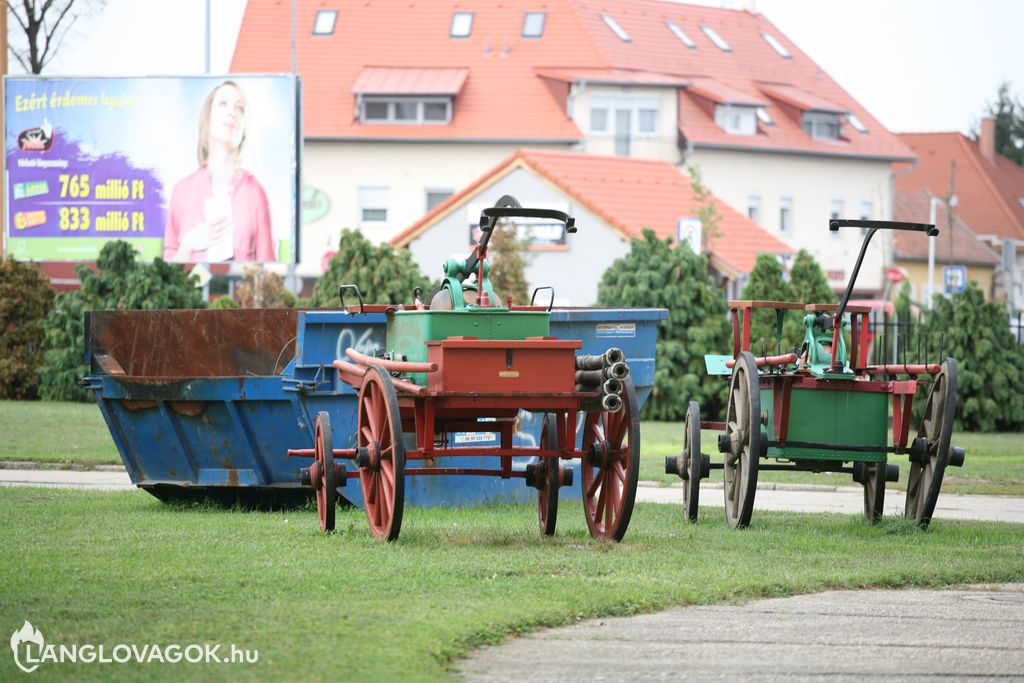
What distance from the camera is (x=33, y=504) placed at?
12875mm

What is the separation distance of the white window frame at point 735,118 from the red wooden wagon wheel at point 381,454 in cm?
5131

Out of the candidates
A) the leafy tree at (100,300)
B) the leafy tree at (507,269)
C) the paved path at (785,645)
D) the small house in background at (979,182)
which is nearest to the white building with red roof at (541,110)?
the small house in background at (979,182)

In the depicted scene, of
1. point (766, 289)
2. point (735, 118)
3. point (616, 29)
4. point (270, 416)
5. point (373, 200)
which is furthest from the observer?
point (616, 29)

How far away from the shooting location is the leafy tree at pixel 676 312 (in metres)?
26.8

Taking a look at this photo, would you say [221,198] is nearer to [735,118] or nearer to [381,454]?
[381,454]

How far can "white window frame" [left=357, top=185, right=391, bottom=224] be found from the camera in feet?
195

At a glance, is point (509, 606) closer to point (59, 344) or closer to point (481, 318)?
point (481, 318)

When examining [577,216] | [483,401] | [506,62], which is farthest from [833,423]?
[506,62]

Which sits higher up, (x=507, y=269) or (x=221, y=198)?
(x=221, y=198)

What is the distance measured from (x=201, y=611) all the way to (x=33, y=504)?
18.2ft

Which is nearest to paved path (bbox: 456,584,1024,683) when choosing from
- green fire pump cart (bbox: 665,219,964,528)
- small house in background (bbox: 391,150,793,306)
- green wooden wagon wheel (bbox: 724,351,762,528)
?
green wooden wagon wheel (bbox: 724,351,762,528)

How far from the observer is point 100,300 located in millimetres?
29297

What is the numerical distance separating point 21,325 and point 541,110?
3106 cm

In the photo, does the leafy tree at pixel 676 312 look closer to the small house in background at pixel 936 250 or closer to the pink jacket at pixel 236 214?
the pink jacket at pixel 236 214
